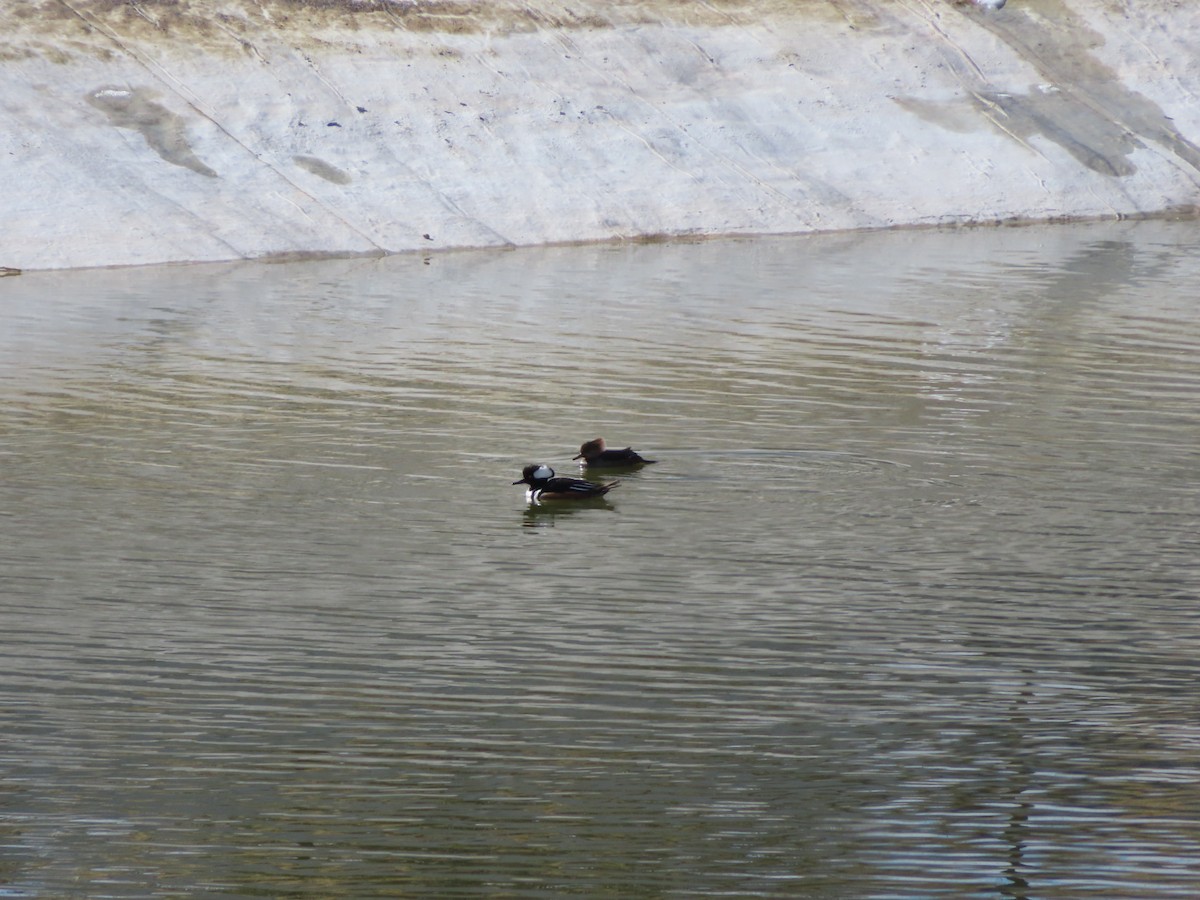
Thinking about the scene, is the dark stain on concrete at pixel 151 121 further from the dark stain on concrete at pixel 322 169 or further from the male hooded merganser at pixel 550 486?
the male hooded merganser at pixel 550 486

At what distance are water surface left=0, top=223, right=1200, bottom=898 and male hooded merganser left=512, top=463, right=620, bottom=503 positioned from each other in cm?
18

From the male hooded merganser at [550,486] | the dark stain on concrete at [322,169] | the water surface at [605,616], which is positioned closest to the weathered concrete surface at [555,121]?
the dark stain on concrete at [322,169]

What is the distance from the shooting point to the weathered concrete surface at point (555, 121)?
37.5 metres

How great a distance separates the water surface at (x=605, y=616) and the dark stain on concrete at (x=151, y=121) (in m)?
12.8

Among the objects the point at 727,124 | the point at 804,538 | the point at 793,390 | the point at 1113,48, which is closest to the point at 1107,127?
the point at 1113,48

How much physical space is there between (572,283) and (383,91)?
1136 centimetres

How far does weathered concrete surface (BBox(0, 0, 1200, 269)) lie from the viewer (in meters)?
37.5

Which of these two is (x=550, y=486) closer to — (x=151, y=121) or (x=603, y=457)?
(x=603, y=457)

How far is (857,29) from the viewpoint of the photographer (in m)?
48.4

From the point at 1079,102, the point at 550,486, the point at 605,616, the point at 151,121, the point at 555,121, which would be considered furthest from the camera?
the point at 1079,102

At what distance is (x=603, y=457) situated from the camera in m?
17.2

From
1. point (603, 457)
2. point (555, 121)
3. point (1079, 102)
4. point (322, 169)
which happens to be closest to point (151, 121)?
A: point (322, 169)

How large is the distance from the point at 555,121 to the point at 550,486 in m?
27.0

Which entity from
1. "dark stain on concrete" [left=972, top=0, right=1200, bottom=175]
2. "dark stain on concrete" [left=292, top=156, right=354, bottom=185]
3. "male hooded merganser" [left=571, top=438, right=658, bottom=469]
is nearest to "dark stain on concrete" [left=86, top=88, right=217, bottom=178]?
"dark stain on concrete" [left=292, top=156, right=354, bottom=185]
